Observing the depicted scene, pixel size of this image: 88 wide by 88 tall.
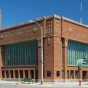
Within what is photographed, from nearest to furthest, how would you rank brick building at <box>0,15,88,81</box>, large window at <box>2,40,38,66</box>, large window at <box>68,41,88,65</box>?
brick building at <box>0,15,88,81</box>, large window at <box>68,41,88,65</box>, large window at <box>2,40,38,66</box>

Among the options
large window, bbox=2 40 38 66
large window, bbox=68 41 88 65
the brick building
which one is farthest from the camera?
large window, bbox=2 40 38 66

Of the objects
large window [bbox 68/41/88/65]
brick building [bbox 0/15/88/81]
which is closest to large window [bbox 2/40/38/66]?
brick building [bbox 0/15/88/81]

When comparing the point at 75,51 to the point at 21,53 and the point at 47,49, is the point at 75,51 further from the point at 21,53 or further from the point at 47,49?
the point at 21,53

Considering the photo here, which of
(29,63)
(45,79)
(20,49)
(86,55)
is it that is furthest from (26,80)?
(86,55)

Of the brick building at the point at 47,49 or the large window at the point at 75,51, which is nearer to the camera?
the brick building at the point at 47,49

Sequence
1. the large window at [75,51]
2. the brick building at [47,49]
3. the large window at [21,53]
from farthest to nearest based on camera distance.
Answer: the large window at [21,53] < the large window at [75,51] < the brick building at [47,49]

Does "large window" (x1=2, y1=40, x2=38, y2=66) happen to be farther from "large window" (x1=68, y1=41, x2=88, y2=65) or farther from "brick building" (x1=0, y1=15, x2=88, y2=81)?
"large window" (x1=68, y1=41, x2=88, y2=65)

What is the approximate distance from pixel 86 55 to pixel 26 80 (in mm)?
19831

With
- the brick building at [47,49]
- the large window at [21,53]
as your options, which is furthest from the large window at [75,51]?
the large window at [21,53]

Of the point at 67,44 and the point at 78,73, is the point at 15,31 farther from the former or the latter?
the point at 78,73

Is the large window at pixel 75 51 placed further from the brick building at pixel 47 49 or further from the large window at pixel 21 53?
the large window at pixel 21 53

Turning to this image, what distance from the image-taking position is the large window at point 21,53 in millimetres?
51303

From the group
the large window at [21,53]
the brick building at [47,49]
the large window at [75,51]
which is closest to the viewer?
the brick building at [47,49]

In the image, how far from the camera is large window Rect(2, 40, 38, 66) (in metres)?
51.3
